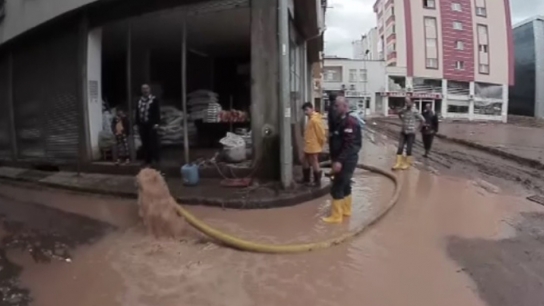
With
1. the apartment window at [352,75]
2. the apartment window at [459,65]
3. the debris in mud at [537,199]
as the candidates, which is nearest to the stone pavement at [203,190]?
the debris in mud at [537,199]

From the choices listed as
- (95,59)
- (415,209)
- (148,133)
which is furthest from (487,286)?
(95,59)

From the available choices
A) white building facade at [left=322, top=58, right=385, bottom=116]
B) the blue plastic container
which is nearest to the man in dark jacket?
→ the blue plastic container

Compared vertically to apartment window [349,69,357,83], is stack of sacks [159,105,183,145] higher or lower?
lower

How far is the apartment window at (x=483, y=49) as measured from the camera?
57469 millimetres

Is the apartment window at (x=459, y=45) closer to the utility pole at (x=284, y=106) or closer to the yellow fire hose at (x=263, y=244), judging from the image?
the utility pole at (x=284, y=106)

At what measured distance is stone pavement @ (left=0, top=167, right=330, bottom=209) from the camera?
8398 millimetres

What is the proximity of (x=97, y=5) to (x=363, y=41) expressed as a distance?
8237cm

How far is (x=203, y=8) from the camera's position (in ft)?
35.9

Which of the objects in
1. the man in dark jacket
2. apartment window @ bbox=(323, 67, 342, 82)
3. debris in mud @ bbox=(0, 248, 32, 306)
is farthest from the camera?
apartment window @ bbox=(323, 67, 342, 82)

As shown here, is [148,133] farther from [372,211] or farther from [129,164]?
[372,211]

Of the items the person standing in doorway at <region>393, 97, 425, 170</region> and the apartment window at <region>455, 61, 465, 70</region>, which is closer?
the person standing in doorway at <region>393, 97, 425, 170</region>

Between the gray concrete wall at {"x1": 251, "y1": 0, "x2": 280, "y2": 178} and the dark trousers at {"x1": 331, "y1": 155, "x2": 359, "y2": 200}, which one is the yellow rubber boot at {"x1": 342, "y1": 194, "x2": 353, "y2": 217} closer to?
the dark trousers at {"x1": 331, "y1": 155, "x2": 359, "y2": 200}

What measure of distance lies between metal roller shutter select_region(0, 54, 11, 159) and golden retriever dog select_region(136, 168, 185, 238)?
887cm

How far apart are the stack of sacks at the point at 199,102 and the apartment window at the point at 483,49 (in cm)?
5113
